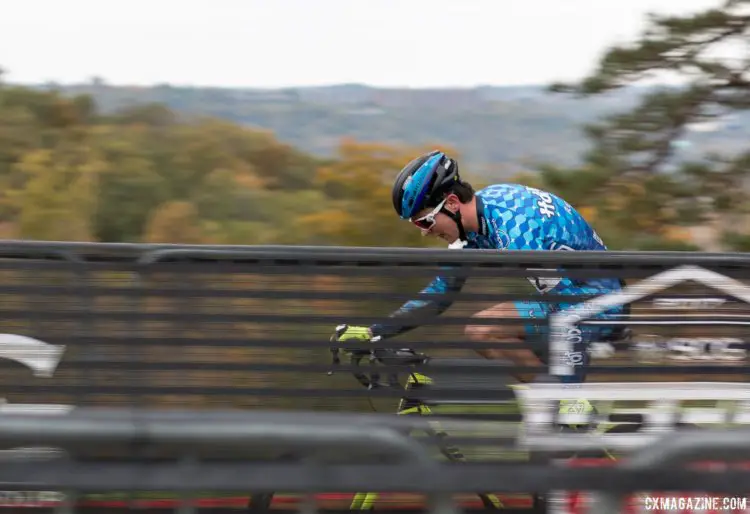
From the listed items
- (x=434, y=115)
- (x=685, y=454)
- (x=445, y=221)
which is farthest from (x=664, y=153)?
(x=685, y=454)

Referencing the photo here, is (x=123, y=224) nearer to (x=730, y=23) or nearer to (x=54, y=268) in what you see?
(x=730, y=23)

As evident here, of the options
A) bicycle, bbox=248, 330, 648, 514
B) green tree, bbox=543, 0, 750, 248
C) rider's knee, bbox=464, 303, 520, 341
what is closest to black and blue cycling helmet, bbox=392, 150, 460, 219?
rider's knee, bbox=464, 303, 520, 341

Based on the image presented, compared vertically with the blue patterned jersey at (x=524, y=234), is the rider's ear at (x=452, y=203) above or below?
above

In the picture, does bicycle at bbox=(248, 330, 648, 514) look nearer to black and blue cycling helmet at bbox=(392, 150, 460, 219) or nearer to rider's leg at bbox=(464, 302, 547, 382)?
rider's leg at bbox=(464, 302, 547, 382)

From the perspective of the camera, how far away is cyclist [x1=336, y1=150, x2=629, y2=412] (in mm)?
4438

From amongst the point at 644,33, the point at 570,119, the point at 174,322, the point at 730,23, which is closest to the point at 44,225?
the point at 570,119

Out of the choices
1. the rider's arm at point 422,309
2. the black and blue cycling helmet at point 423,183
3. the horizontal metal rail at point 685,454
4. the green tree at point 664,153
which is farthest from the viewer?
the green tree at point 664,153

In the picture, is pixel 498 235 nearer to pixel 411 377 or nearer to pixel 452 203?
pixel 452 203

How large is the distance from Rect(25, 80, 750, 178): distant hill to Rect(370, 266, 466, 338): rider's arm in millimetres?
6940

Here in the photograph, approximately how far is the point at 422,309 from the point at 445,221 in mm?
668

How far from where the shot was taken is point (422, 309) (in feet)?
14.4

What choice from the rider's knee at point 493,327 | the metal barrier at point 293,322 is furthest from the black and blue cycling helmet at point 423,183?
the rider's knee at point 493,327

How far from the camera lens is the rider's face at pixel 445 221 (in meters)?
4.90

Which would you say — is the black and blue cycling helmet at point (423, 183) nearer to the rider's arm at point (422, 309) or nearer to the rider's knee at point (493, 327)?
the rider's arm at point (422, 309)
